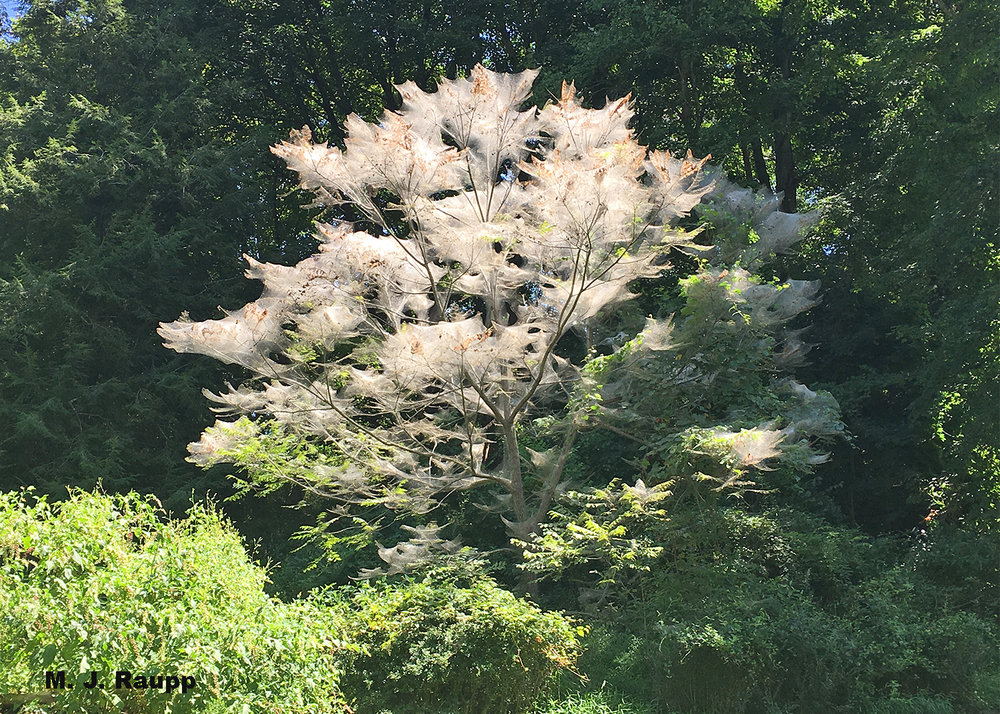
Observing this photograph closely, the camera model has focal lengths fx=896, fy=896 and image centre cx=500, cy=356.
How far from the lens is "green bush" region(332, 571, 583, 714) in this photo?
6.09 m

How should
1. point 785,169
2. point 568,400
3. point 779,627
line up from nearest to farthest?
point 779,627 → point 568,400 → point 785,169

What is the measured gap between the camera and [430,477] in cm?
920

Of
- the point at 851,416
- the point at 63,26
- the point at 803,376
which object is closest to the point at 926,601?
the point at 851,416

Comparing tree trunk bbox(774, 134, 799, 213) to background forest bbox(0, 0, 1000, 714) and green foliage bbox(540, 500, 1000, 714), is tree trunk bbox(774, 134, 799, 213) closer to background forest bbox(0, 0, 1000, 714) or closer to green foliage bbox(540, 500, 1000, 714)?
background forest bbox(0, 0, 1000, 714)

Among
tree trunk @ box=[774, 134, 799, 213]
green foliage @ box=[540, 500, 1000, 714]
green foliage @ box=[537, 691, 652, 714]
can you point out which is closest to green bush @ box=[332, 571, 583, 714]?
green foliage @ box=[537, 691, 652, 714]

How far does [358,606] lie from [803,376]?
8.08 metres

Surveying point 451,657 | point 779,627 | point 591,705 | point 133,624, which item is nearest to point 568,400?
point 779,627

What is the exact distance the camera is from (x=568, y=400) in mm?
10180

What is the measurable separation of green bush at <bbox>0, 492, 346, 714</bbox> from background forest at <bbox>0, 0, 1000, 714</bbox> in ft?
0.06

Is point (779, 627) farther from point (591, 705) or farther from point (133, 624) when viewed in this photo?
point (133, 624)

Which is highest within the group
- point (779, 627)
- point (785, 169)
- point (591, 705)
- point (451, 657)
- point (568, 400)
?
point (785, 169)

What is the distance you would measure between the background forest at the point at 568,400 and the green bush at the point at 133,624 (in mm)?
19

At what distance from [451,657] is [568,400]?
4.45 metres

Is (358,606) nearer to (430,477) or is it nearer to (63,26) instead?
(430,477)
